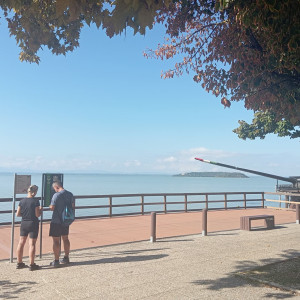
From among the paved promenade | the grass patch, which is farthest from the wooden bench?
the grass patch

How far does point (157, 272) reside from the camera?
647 centimetres

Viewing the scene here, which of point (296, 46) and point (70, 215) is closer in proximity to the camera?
point (296, 46)

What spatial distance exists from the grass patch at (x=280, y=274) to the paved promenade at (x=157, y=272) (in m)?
0.22

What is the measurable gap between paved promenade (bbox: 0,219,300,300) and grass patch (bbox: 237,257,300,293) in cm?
22

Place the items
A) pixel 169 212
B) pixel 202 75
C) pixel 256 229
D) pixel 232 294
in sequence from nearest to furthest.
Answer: pixel 232 294 → pixel 202 75 → pixel 256 229 → pixel 169 212

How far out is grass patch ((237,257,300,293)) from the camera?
569 cm

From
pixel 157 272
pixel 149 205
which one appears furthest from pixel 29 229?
pixel 149 205

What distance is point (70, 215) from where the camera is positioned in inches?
281

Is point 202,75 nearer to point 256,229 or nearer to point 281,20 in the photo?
point 281,20


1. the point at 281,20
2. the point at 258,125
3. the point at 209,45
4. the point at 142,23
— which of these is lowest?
the point at 142,23

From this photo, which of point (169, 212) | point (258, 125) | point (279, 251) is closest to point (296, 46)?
point (279, 251)

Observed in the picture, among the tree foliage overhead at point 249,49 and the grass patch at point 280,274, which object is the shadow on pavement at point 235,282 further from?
the tree foliage overhead at point 249,49

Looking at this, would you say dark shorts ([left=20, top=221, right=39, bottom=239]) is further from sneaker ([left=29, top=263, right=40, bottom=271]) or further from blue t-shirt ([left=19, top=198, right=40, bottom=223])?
sneaker ([left=29, top=263, right=40, bottom=271])

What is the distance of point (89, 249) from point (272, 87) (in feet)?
20.2
